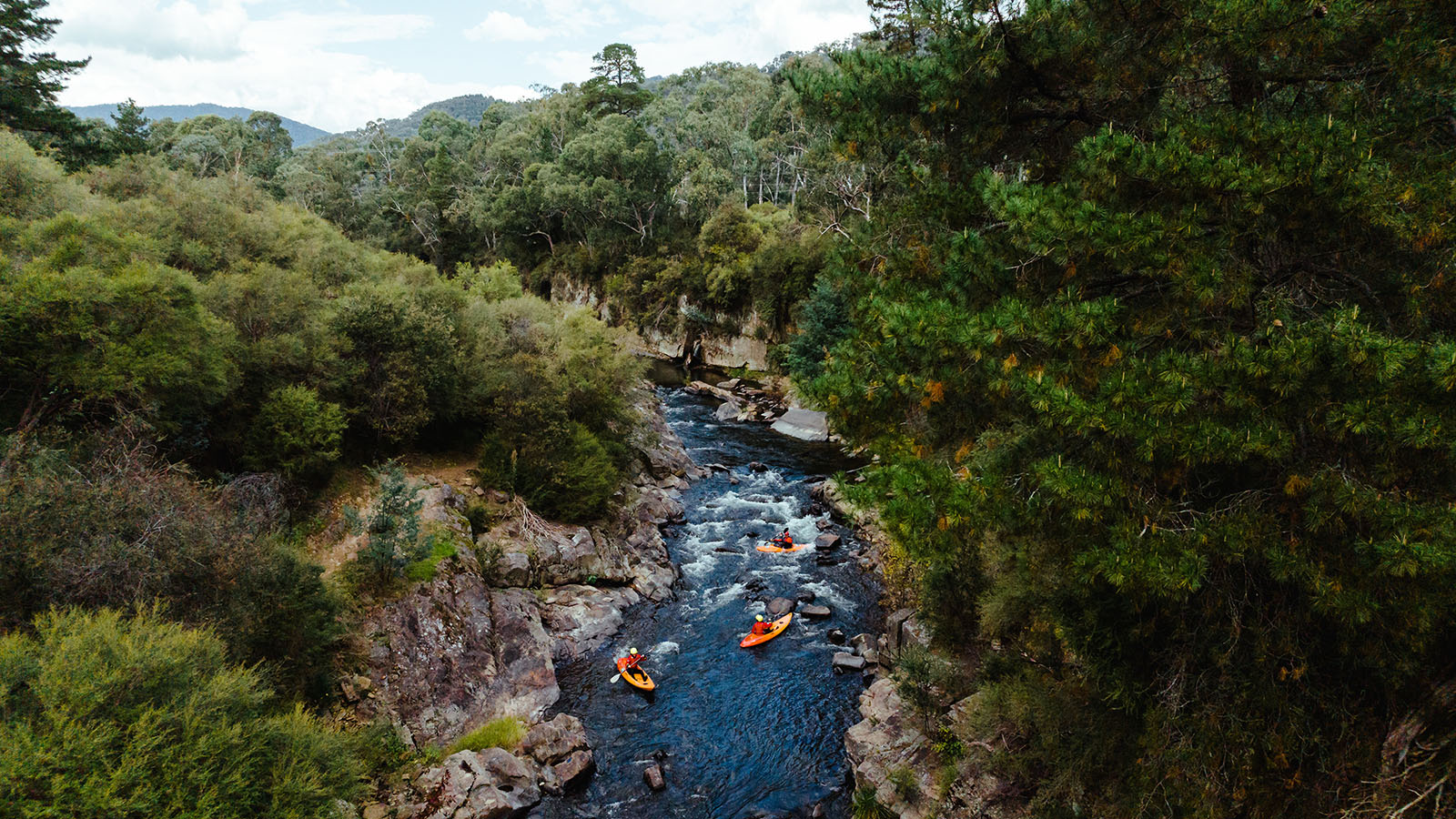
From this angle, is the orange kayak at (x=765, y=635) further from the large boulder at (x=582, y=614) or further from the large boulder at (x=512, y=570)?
the large boulder at (x=512, y=570)

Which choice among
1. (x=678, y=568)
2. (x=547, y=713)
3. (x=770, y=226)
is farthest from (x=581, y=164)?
(x=547, y=713)

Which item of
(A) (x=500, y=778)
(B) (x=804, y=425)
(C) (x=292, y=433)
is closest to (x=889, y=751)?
(A) (x=500, y=778)

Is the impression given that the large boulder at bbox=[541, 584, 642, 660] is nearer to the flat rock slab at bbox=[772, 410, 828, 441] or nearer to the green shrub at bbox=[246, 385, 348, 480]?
the green shrub at bbox=[246, 385, 348, 480]

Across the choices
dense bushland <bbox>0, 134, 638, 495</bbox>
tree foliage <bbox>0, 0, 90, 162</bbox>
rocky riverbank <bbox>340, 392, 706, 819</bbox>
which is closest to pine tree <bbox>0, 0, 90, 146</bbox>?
tree foliage <bbox>0, 0, 90, 162</bbox>

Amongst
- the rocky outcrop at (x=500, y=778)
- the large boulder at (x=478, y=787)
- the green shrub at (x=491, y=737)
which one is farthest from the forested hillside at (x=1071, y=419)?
the green shrub at (x=491, y=737)

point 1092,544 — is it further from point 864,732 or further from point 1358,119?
point 864,732
